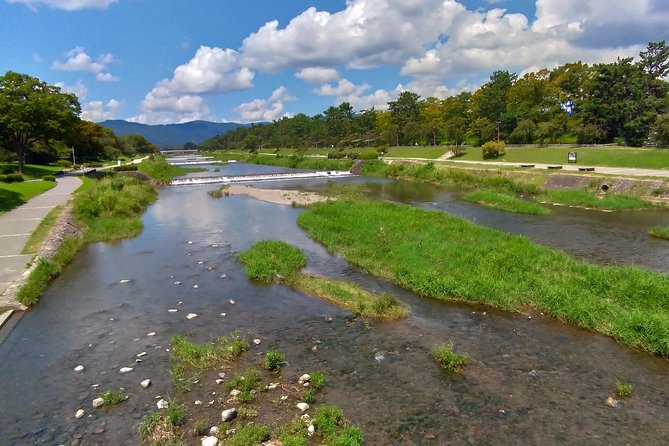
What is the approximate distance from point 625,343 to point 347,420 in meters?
8.52

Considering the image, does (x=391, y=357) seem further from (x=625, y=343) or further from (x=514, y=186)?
(x=514, y=186)

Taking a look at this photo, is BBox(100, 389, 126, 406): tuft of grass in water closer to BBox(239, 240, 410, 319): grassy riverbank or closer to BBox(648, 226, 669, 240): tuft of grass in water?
BBox(239, 240, 410, 319): grassy riverbank

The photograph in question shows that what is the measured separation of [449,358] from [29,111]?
6125 cm

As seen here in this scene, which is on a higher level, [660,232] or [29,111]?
[29,111]

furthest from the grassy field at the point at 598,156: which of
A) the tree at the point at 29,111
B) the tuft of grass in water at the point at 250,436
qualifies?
the tree at the point at 29,111

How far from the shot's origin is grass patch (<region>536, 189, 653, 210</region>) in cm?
3138

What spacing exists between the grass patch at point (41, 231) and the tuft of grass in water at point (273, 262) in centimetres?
1009

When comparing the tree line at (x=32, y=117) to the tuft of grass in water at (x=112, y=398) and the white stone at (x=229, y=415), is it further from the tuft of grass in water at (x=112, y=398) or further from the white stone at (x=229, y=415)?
the white stone at (x=229, y=415)

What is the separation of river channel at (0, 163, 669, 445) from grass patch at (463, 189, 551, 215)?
10193 mm

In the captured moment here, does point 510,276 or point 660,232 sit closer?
point 510,276

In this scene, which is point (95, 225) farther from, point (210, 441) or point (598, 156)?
point (598, 156)

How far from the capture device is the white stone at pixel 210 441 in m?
8.01

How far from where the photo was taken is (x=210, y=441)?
318 inches

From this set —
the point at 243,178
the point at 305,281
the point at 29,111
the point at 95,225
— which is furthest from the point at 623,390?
the point at 29,111
